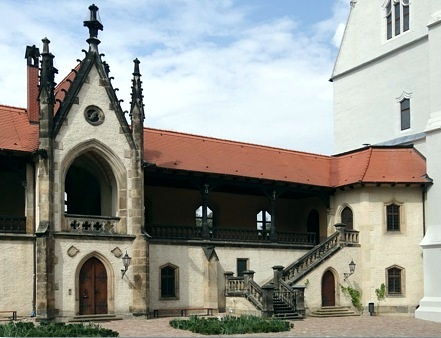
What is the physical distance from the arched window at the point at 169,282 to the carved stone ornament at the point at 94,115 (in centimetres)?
664

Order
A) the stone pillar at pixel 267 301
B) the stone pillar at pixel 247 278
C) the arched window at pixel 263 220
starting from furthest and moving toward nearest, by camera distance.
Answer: the arched window at pixel 263 220 → the stone pillar at pixel 247 278 → the stone pillar at pixel 267 301

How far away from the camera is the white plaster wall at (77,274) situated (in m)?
25.5

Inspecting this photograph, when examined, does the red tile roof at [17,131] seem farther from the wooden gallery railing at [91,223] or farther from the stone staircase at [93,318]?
the stone staircase at [93,318]

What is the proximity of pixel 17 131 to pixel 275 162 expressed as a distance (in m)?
13.5

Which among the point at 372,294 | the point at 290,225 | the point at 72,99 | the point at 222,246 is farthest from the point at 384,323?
the point at 72,99

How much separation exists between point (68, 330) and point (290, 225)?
18971 millimetres

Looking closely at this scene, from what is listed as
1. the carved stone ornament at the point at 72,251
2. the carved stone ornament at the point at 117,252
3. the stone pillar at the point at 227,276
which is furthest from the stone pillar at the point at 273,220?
the carved stone ornament at the point at 72,251

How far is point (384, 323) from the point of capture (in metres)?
27.0

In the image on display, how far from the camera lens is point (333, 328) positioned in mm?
24516

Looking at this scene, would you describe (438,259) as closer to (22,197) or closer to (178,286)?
(178,286)

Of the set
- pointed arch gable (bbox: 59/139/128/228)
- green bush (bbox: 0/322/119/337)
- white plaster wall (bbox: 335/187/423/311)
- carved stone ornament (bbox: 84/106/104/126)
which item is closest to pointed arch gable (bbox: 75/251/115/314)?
pointed arch gable (bbox: 59/139/128/228)

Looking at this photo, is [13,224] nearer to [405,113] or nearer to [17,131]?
[17,131]

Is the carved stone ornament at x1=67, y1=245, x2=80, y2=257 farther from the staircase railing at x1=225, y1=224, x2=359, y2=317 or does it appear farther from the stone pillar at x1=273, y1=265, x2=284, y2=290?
the stone pillar at x1=273, y1=265, x2=284, y2=290

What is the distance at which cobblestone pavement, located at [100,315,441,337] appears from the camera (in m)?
22.0
